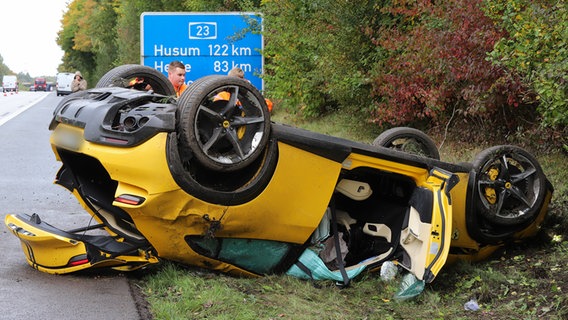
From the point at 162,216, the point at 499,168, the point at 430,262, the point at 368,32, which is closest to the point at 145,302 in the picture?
the point at 162,216

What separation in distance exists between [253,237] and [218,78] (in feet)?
3.94

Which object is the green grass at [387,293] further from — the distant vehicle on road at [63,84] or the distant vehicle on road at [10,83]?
the distant vehicle on road at [10,83]

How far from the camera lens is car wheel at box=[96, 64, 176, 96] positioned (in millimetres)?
6508

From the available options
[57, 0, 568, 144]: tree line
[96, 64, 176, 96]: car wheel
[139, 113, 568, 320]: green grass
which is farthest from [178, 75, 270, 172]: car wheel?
[57, 0, 568, 144]: tree line

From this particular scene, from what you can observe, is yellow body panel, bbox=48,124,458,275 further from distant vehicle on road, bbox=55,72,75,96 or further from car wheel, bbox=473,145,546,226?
distant vehicle on road, bbox=55,72,75,96

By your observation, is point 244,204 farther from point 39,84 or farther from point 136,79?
point 39,84

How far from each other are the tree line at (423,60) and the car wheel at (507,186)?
1.74 ft

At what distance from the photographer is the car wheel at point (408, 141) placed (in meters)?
6.80

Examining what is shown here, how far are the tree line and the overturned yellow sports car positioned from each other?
1.03 m

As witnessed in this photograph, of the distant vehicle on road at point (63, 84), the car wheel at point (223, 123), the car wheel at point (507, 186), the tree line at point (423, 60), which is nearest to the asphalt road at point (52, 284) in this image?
the car wheel at point (223, 123)

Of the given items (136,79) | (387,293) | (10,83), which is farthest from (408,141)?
(10,83)

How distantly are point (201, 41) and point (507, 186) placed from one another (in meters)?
9.89

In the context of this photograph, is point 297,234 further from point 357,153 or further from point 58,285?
point 58,285

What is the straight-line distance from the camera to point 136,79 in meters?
6.83
